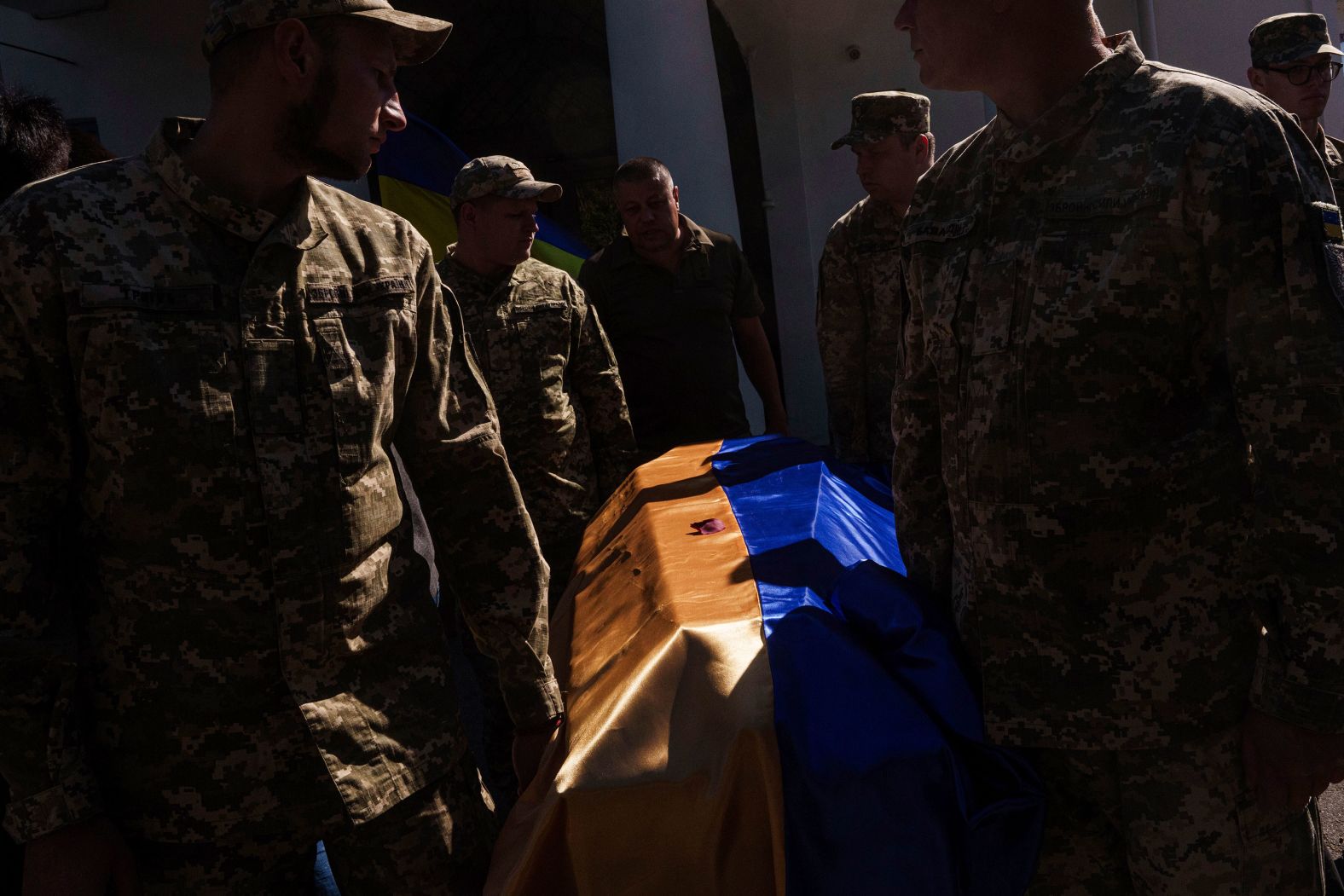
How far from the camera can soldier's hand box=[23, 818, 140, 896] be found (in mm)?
1325

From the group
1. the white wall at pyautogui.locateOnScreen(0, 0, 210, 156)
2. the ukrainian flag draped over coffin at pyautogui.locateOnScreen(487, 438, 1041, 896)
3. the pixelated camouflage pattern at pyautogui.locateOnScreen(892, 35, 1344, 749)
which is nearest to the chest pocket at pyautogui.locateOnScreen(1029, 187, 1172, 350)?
the pixelated camouflage pattern at pyautogui.locateOnScreen(892, 35, 1344, 749)

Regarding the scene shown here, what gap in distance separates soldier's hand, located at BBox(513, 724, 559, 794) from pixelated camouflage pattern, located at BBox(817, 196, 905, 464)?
6.45ft

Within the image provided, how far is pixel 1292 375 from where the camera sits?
1287mm

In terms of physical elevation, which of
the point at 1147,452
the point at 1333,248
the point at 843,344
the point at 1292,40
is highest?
the point at 1292,40

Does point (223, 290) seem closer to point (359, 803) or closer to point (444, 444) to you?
point (444, 444)

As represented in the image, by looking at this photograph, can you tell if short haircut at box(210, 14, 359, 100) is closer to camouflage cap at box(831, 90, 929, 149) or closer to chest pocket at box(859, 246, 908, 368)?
chest pocket at box(859, 246, 908, 368)

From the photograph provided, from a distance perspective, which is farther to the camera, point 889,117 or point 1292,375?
point 889,117

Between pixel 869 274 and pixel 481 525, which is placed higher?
pixel 869 274

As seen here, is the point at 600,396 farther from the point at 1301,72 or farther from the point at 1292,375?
the point at 1301,72

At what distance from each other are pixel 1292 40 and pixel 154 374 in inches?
153

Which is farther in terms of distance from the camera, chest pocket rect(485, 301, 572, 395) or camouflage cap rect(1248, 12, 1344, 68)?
camouflage cap rect(1248, 12, 1344, 68)

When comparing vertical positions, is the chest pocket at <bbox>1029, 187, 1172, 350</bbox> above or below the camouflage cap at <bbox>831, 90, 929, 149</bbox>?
below

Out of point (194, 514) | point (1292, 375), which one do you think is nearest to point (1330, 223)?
point (1292, 375)

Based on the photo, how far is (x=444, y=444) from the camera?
1696mm
